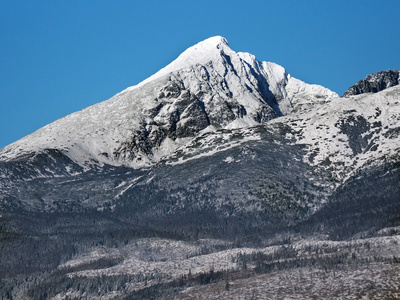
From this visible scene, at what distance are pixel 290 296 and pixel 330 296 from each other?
8.91 metres

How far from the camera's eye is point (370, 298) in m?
179

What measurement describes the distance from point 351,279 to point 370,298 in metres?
19.0

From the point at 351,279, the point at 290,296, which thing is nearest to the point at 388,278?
the point at 351,279

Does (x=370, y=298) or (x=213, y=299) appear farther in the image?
(x=213, y=299)

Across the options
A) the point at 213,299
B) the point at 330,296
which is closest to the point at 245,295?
the point at 213,299

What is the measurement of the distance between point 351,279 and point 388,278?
32.3 feet

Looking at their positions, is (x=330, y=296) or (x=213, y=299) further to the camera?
(x=213, y=299)

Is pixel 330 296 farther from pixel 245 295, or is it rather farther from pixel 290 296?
pixel 245 295

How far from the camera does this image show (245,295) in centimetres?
19762

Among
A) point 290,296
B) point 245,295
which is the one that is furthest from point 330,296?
point 245,295

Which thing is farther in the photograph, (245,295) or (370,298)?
(245,295)

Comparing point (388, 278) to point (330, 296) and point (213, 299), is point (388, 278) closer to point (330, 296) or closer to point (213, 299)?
point (330, 296)

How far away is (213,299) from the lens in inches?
7864

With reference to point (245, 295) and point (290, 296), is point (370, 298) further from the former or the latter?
A: point (245, 295)
